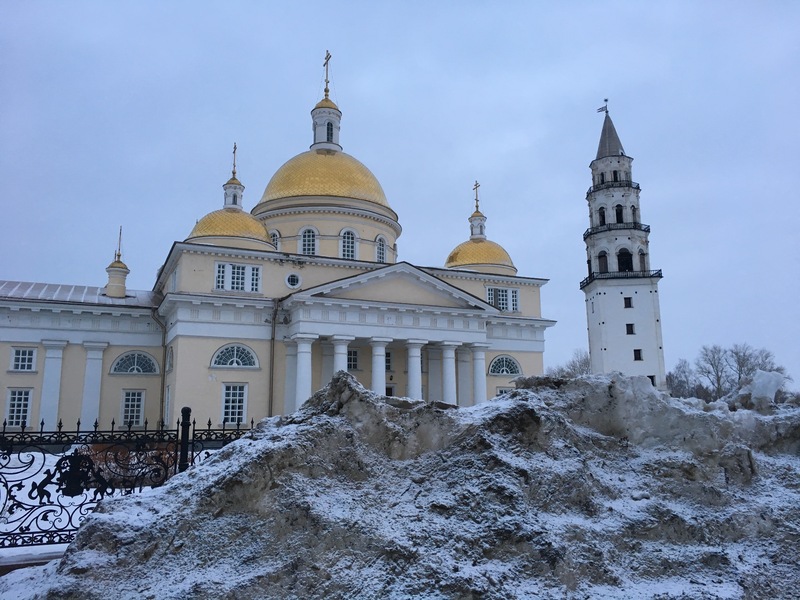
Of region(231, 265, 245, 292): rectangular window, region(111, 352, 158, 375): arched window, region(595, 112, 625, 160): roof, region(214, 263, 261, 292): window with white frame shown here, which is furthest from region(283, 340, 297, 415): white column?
region(595, 112, 625, 160): roof

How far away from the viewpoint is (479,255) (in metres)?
32.7

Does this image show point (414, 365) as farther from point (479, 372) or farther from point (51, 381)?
point (51, 381)

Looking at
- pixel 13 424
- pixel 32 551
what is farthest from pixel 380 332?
pixel 32 551

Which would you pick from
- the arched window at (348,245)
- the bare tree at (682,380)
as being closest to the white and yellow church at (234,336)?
the arched window at (348,245)

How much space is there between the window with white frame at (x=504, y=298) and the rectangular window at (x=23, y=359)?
65.3 feet

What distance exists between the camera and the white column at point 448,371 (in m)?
25.7

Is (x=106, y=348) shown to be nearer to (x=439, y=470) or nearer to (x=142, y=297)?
(x=142, y=297)

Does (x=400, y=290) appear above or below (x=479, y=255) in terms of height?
below

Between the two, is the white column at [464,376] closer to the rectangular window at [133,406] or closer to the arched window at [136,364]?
the arched window at [136,364]

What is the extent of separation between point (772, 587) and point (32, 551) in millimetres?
6861

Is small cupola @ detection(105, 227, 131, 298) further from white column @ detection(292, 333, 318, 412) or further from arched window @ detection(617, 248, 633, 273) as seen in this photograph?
arched window @ detection(617, 248, 633, 273)

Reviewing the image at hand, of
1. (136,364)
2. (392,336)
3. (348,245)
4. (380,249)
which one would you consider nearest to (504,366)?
(392,336)

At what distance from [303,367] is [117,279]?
422 inches

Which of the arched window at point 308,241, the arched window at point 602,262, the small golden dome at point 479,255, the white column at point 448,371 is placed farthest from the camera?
the arched window at point 602,262
